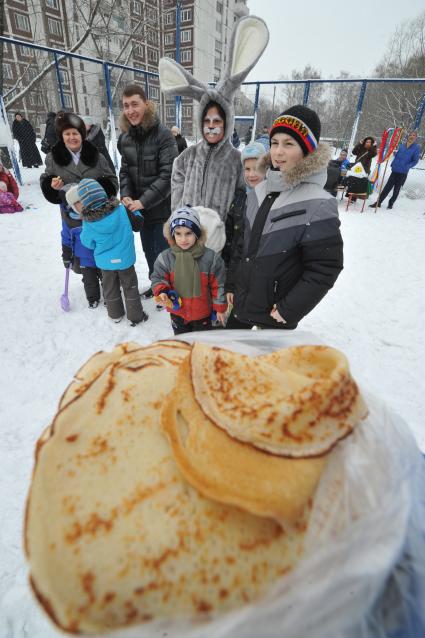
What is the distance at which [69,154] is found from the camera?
10.2 ft

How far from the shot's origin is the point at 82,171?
125 inches

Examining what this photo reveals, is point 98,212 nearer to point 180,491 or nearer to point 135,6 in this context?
point 180,491

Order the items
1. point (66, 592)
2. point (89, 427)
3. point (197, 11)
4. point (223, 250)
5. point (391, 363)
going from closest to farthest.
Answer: point (66, 592), point (89, 427), point (223, 250), point (391, 363), point (197, 11)

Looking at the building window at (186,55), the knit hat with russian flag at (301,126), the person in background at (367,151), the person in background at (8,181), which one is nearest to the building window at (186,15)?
the building window at (186,55)

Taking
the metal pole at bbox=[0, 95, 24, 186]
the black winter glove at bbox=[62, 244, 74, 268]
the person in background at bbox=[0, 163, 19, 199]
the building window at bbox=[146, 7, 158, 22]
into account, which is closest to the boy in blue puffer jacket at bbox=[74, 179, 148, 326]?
the black winter glove at bbox=[62, 244, 74, 268]

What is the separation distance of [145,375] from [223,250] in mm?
1955

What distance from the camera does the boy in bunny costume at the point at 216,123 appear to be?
2.34 metres

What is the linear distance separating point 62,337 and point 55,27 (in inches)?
1620

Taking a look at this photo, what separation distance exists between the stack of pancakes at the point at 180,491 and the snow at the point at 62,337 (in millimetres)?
557

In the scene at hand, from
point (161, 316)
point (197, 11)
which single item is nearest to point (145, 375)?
point (161, 316)

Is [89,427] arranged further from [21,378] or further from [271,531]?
[21,378]

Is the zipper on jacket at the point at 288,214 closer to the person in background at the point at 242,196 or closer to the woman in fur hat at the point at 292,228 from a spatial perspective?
the woman in fur hat at the point at 292,228

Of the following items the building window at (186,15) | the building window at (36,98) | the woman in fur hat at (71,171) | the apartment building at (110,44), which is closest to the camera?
the woman in fur hat at (71,171)

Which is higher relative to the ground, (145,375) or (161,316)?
(145,375)
